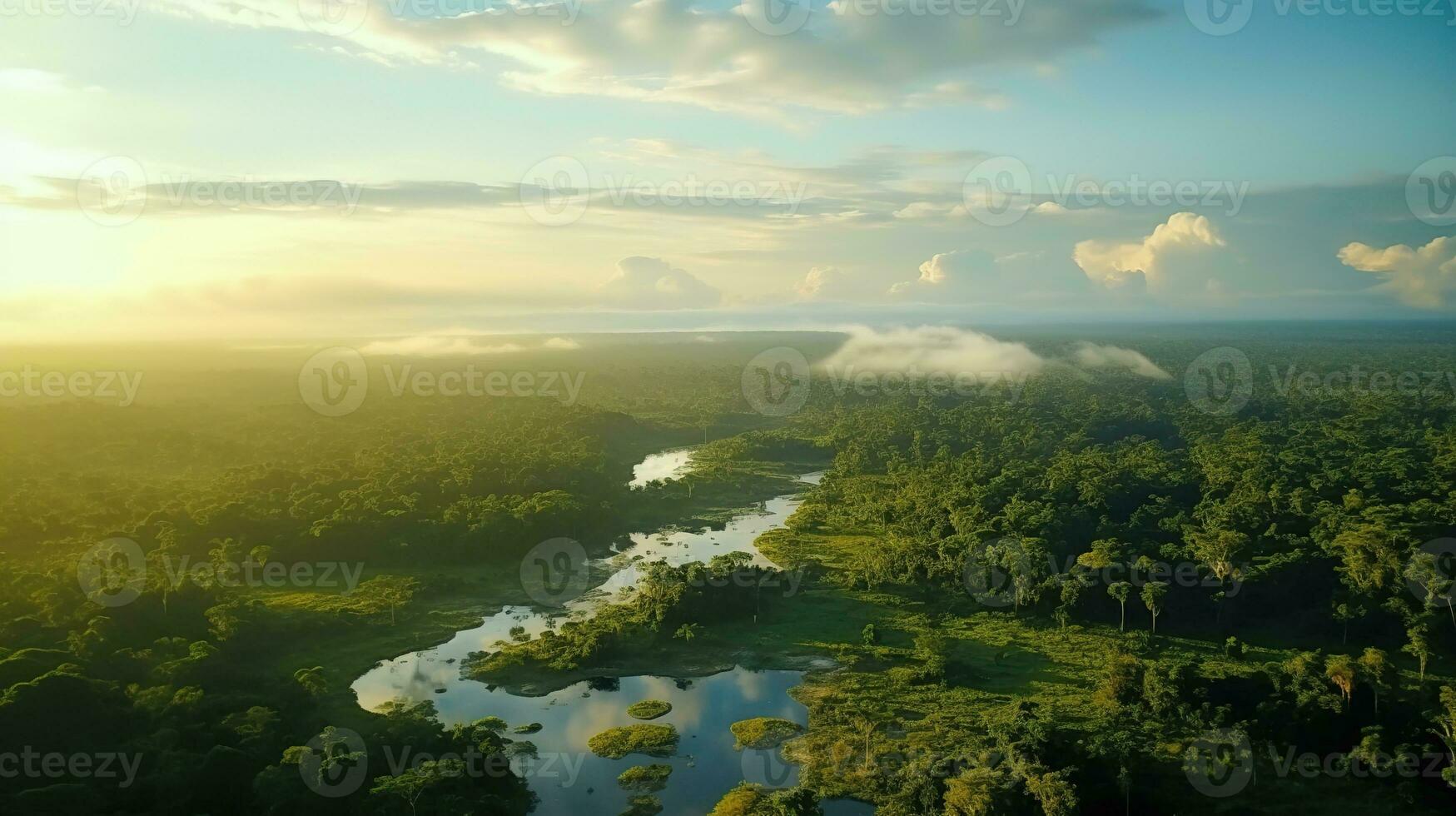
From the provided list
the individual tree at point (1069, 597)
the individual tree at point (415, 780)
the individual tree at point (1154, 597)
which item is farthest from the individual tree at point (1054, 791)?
the individual tree at point (1154, 597)

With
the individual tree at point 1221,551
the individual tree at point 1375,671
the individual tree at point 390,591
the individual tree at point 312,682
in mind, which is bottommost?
the individual tree at point 390,591

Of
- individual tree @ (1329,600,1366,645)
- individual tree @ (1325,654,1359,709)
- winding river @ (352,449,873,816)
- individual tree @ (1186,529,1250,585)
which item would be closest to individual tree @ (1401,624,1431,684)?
individual tree @ (1329,600,1366,645)

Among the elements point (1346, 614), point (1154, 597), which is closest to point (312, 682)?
point (1154, 597)

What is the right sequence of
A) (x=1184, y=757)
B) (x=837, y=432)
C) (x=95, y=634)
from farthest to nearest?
(x=837, y=432)
(x=95, y=634)
(x=1184, y=757)

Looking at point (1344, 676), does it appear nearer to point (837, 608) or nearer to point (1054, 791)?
point (1054, 791)

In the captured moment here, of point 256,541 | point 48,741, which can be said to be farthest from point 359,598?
point 48,741

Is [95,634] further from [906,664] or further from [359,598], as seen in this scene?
[906,664]

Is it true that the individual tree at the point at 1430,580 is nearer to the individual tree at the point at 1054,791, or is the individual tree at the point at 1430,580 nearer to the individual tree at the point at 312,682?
the individual tree at the point at 1054,791
